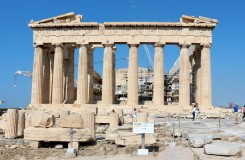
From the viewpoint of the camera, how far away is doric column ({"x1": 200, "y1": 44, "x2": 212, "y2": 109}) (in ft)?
152

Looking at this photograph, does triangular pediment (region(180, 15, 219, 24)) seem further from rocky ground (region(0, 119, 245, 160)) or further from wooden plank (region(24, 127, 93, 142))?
wooden plank (region(24, 127, 93, 142))

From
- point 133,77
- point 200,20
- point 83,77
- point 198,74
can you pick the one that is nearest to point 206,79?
point 198,74

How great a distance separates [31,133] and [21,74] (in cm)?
8310

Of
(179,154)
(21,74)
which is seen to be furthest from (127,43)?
(21,74)

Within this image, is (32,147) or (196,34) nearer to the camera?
(32,147)

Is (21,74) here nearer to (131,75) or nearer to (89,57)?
(89,57)

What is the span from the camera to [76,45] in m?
50.5

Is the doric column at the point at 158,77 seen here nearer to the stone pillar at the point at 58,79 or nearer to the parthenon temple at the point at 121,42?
the parthenon temple at the point at 121,42

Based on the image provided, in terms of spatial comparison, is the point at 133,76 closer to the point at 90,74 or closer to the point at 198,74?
the point at 90,74

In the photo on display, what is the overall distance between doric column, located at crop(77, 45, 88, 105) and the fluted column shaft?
227 inches

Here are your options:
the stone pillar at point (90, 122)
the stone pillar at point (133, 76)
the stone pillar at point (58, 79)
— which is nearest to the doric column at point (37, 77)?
the stone pillar at point (58, 79)

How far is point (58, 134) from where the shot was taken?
19266 millimetres

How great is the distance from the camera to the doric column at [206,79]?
46.2m

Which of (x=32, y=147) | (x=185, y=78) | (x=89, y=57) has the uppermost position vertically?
(x=89, y=57)
